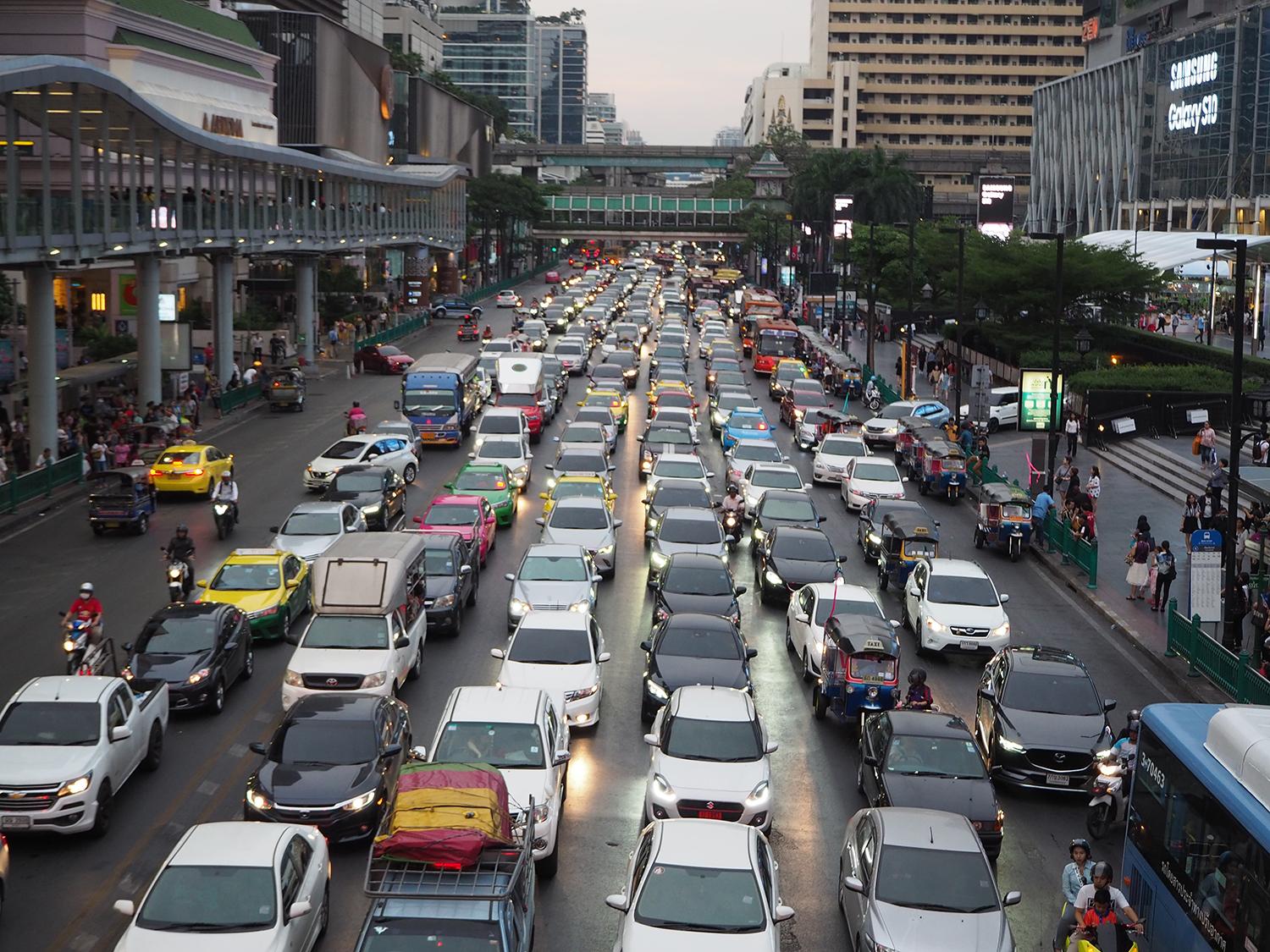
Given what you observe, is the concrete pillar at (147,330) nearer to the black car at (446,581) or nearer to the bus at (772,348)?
the black car at (446,581)

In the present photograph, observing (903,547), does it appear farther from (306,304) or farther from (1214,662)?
(306,304)

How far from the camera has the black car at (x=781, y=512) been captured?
104 feet

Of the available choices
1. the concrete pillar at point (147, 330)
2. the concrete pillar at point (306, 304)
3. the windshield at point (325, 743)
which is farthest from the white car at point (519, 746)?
the concrete pillar at point (306, 304)

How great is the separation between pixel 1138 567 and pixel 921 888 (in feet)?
57.8

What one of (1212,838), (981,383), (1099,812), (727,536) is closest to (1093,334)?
(981,383)

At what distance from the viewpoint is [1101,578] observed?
31875 millimetres

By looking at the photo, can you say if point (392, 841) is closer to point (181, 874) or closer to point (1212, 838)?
point (181, 874)

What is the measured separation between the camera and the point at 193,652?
21344mm

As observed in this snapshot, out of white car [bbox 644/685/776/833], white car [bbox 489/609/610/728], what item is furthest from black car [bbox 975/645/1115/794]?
white car [bbox 489/609/610/728]

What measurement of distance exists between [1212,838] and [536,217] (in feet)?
467

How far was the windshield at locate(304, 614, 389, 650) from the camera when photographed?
2123 cm

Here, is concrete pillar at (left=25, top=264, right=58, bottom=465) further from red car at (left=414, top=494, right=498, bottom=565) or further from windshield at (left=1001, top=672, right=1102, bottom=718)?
windshield at (left=1001, top=672, right=1102, bottom=718)

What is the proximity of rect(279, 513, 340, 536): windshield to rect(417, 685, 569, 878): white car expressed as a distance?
39.2 feet

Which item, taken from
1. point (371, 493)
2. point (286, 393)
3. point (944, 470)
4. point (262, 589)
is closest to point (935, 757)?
point (262, 589)
